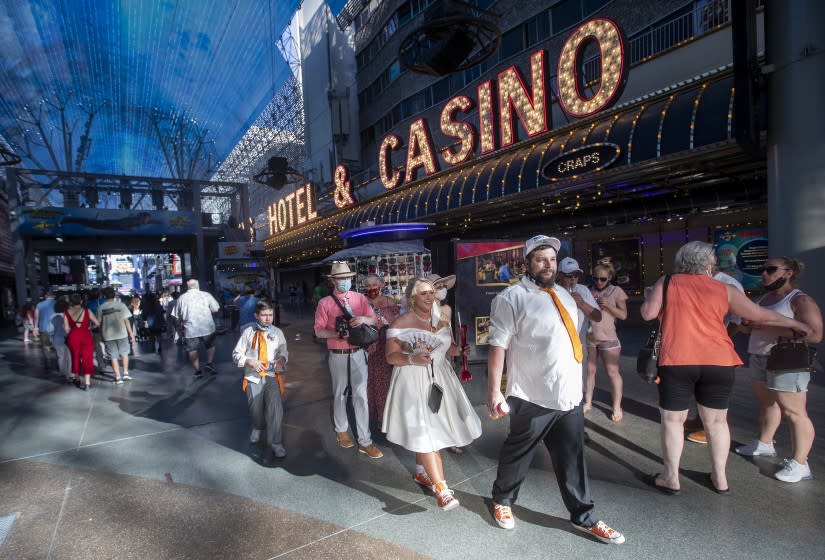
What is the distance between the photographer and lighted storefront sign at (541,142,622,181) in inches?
336

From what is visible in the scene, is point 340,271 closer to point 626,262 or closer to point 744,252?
point 744,252

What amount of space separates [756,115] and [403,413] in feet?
24.6

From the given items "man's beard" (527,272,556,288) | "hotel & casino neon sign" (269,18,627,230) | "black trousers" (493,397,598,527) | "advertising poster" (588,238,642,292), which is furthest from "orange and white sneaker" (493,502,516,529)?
"advertising poster" (588,238,642,292)

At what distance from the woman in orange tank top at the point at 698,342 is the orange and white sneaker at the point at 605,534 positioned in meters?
0.86

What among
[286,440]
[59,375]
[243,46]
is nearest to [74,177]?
[243,46]

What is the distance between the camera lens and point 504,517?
9.61ft

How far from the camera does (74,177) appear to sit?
29578 millimetres

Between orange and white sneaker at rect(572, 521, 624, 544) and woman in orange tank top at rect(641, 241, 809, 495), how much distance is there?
86 cm

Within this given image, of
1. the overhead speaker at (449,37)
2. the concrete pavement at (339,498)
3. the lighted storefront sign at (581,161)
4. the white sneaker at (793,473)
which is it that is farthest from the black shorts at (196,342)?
the overhead speaker at (449,37)

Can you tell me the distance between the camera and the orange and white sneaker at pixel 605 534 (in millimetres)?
2705

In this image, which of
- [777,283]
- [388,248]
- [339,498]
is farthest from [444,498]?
[388,248]

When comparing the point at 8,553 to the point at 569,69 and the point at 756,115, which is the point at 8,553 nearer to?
the point at 756,115

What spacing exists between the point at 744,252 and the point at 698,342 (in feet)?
29.5

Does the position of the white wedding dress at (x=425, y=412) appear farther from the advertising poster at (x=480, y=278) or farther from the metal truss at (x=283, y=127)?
the metal truss at (x=283, y=127)
